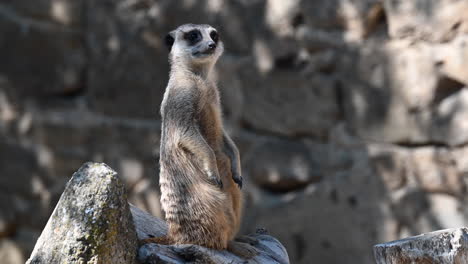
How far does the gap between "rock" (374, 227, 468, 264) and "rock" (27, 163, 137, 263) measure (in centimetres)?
104

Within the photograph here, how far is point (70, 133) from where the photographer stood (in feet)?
20.9

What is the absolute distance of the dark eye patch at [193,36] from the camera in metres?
3.73

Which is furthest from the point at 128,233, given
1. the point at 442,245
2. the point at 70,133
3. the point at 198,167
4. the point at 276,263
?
the point at 70,133

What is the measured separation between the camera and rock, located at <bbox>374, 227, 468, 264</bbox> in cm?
291

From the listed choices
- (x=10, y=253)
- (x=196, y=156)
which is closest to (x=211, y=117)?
(x=196, y=156)

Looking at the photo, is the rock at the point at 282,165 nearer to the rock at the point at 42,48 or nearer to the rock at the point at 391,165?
the rock at the point at 391,165

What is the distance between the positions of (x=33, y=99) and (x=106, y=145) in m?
0.76

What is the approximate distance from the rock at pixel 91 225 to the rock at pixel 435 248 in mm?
1045

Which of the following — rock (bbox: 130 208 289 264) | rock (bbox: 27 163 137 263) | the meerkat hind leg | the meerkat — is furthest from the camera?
the meerkat

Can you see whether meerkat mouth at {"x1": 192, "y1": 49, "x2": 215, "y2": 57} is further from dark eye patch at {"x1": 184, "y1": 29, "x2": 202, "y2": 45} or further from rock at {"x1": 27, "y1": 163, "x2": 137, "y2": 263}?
rock at {"x1": 27, "y1": 163, "x2": 137, "y2": 263}

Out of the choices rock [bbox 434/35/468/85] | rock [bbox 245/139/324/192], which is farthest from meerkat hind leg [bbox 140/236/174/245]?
rock [bbox 434/35/468/85]

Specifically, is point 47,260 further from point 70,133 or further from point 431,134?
point 70,133

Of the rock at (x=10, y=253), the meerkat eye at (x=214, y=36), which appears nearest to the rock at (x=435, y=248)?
the meerkat eye at (x=214, y=36)

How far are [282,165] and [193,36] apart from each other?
1919 millimetres
